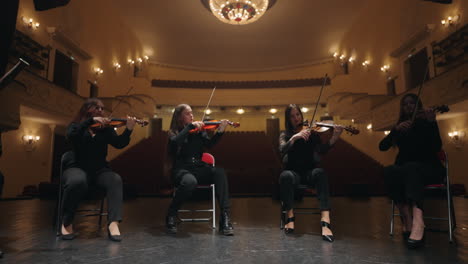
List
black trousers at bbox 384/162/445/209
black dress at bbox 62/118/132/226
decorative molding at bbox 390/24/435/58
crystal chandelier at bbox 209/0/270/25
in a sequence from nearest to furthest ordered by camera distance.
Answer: black trousers at bbox 384/162/445/209 < black dress at bbox 62/118/132/226 < decorative molding at bbox 390/24/435/58 < crystal chandelier at bbox 209/0/270/25

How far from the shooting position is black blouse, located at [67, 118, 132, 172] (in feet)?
6.01

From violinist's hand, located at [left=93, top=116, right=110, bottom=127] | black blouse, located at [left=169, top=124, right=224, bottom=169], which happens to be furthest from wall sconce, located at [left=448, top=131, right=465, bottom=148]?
violinist's hand, located at [left=93, top=116, right=110, bottom=127]

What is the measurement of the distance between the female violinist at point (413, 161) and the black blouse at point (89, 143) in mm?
1896

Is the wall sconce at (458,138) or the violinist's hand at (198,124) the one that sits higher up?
the wall sconce at (458,138)

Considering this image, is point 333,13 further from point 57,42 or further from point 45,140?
point 45,140

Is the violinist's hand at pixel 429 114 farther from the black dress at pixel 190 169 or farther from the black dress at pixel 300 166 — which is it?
the black dress at pixel 190 169

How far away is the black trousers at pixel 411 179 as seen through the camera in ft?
5.54

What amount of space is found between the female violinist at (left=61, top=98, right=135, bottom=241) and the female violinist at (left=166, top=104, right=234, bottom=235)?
1.23 ft

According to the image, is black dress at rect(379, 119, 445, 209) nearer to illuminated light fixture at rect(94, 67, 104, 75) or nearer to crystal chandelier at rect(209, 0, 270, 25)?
crystal chandelier at rect(209, 0, 270, 25)

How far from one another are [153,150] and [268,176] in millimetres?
3719

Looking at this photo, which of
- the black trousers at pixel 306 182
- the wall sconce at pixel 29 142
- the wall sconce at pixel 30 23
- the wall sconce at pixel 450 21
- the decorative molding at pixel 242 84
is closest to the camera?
the black trousers at pixel 306 182

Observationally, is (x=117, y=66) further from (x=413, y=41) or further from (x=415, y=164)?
(x=415, y=164)

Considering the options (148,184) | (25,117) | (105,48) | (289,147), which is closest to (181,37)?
(105,48)

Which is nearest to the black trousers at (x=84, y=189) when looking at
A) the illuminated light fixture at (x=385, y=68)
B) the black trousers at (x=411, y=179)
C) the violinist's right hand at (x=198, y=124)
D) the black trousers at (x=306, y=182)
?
the violinist's right hand at (x=198, y=124)
